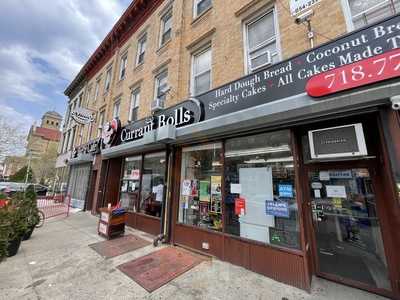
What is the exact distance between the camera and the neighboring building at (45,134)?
5094 cm

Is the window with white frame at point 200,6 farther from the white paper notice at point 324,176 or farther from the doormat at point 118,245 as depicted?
the doormat at point 118,245

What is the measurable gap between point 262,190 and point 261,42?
161 inches

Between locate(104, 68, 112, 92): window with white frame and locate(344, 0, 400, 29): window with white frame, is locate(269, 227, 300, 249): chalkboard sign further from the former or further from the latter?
locate(104, 68, 112, 92): window with white frame

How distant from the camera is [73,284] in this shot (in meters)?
3.41

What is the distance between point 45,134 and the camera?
56.5m

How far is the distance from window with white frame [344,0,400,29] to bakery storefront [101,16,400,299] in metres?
1.24

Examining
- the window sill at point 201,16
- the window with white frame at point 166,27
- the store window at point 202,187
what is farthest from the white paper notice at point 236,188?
the window with white frame at point 166,27

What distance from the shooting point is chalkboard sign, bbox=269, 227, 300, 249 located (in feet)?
11.6

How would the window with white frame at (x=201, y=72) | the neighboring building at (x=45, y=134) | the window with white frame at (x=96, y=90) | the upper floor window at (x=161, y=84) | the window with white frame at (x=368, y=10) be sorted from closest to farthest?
→ the window with white frame at (x=368, y=10)
the window with white frame at (x=201, y=72)
the upper floor window at (x=161, y=84)
the window with white frame at (x=96, y=90)
the neighboring building at (x=45, y=134)

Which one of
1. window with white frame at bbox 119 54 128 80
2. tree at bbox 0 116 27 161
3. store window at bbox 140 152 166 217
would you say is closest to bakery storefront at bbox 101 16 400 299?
store window at bbox 140 152 166 217

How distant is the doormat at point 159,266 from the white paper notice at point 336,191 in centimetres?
325

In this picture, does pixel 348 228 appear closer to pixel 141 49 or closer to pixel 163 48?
pixel 163 48

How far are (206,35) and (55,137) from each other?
6840 centimetres

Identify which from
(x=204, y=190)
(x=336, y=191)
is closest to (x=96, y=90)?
(x=204, y=190)
